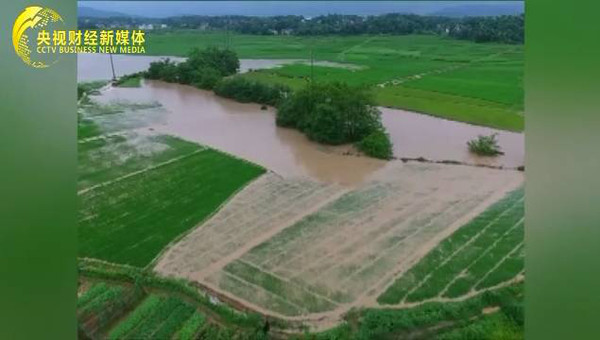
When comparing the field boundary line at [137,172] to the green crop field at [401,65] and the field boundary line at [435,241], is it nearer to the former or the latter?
the green crop field at [401,65]

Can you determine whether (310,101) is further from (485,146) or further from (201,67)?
(485,146)

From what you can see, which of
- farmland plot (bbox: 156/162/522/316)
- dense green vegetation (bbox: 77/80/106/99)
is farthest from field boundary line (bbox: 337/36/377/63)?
dense green vegetation (bbox: 77/80/106/99)

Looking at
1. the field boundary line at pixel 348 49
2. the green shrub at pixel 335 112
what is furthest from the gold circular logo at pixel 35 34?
the field boundary line at pixel 348 49

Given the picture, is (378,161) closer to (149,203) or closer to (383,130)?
(383,130)

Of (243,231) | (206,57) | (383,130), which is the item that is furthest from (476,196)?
(206,57)

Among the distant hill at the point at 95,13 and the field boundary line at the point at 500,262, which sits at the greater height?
the distant hill at the point at 95,13

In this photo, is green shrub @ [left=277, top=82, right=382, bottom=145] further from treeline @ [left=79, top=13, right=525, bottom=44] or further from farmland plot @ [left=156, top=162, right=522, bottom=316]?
treeline @ [left=79, top=13, right=525, bottom=44]
